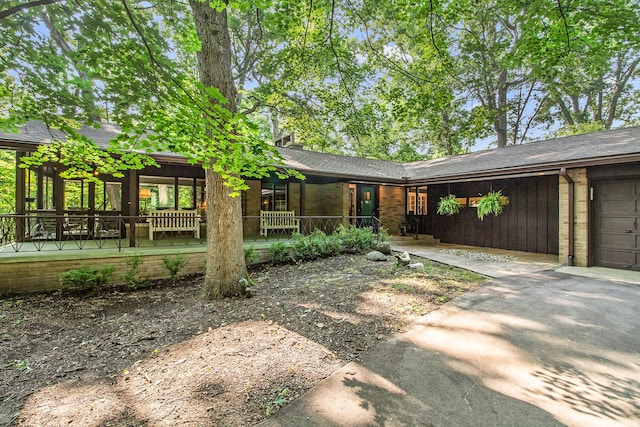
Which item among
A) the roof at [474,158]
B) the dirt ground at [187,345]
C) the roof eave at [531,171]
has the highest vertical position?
the roof at [474,158]

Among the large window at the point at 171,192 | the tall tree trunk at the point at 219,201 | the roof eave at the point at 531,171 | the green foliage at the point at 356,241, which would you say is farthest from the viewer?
the large window at the point at 171,192

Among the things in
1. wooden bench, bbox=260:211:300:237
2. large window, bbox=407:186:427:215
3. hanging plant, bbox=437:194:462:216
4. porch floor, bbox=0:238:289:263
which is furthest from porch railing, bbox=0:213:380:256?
hanging plant, bbox=437:194:462:216

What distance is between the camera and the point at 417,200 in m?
13.4

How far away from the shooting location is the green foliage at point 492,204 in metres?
9.97

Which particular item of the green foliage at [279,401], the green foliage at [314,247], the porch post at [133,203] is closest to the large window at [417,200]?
the green foliage at [314,247]

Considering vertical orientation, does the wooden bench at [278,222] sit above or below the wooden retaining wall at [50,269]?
above

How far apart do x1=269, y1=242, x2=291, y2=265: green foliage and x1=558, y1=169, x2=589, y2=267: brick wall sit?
25.0 feet

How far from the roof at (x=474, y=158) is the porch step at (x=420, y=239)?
2.51 metres

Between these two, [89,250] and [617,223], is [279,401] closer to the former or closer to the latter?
[89,250]

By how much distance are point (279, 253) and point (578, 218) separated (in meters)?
8.07

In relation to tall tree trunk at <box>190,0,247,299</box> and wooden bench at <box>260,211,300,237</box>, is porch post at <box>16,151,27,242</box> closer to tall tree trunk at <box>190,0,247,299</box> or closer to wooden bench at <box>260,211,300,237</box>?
tall tree trunk at <box>190,0,247,299</box>

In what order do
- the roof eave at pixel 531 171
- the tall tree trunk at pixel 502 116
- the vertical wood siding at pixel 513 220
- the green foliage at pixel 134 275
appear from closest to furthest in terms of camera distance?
the green foliage at pixel 134 275
the roof eave at pixel 531 171
the vertical wood siding at pixel 513 220
the tall tree trunk at pixel 502 116

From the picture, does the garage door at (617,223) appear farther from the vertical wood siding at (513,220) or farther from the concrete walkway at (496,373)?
the concrete walkway at (496,373)

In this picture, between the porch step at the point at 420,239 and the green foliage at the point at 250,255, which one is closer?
the green foliage at the point at 250,255
